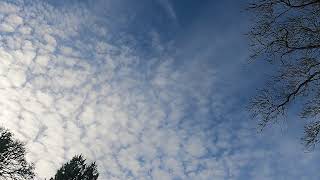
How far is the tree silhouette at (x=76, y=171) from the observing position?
31031 mm

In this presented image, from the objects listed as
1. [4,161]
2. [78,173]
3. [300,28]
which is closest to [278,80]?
[300,28]

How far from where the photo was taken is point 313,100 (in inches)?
352

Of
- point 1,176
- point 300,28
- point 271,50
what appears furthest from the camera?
point 1,176

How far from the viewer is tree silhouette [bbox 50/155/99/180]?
31031 millimetres

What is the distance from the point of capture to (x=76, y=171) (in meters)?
31.6

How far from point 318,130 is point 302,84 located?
4.46 feet

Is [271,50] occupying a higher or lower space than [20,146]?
lower

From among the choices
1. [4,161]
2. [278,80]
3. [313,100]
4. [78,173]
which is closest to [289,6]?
[278,80]

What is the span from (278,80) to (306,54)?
108 centimetres

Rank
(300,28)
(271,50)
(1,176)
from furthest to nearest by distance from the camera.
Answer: (1,176)
(271,50)
(300,28)

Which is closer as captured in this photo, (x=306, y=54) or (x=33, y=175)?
(x=306, y=54)

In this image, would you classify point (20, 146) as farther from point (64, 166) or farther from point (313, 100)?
point (313, 100)

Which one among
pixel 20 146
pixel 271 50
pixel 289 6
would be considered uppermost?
pixel 20 146

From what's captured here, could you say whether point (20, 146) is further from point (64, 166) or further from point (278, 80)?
point (278, 80)
